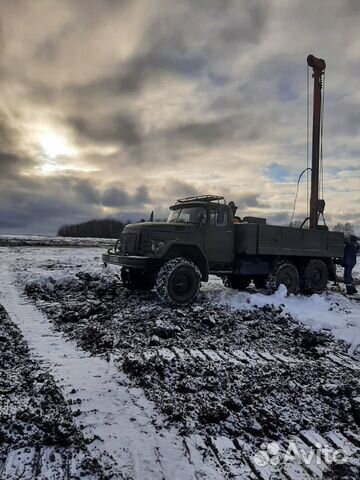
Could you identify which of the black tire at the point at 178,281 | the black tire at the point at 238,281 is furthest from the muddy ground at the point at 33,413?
the black tire at the point at 238,281

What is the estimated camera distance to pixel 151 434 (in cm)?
345

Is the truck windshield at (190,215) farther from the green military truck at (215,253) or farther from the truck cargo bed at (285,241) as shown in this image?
the truck cargo bed at (285,241)

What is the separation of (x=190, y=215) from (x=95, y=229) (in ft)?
189

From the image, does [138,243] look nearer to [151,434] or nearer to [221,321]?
[221,321]

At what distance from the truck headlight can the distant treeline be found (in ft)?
178

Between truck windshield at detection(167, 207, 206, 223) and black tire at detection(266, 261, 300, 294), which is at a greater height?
truck windshield at detection(167, 207, 206, 223)

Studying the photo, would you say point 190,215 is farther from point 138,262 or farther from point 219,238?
point 138,262

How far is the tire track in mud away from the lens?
9.86 feet

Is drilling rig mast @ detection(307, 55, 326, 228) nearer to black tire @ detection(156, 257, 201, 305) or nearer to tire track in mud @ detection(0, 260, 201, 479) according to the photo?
black tire @ detection(156, 257, 201, 305)

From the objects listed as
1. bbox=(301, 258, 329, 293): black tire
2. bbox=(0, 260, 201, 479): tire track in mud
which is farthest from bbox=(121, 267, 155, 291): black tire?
bbox=(301, 258, 329, 293): black tire

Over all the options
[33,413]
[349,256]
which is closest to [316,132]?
[349,256]

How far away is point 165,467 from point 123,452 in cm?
39

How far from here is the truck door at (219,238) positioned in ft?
32.4

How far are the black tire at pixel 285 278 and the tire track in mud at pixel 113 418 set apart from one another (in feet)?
21.8
